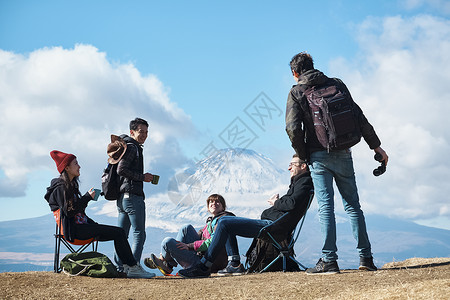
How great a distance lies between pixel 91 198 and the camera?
22.8ft

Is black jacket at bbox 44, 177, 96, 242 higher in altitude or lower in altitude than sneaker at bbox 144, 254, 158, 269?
higher

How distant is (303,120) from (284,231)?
1747mm

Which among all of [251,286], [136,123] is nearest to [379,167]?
[251,286]

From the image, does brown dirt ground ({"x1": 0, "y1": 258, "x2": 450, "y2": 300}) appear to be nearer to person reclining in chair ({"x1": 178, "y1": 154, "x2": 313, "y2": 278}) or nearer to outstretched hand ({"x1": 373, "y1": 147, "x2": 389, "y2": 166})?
person reclining in chair ({"x1": 178, "y1": 154, "x2": 313, "y2": 278})

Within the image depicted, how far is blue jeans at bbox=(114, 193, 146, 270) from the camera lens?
711cm

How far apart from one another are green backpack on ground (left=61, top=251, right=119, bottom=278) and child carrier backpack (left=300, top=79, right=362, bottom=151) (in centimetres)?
334

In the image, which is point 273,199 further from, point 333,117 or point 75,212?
point 75,212

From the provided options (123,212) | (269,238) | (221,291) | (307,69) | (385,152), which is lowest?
(221,291)

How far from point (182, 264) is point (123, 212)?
1.19 meters

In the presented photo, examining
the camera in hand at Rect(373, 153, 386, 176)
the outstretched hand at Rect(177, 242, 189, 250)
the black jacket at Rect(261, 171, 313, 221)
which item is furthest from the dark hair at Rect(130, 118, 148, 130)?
the camera in hand at Rect(373, 153, 386, 176)

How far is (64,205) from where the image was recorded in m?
6.73

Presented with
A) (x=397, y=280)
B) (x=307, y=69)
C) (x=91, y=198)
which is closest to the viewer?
(x=397, y=280)

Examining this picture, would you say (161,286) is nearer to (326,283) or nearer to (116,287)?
(116,287)

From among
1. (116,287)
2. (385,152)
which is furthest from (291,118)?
(116,287)
